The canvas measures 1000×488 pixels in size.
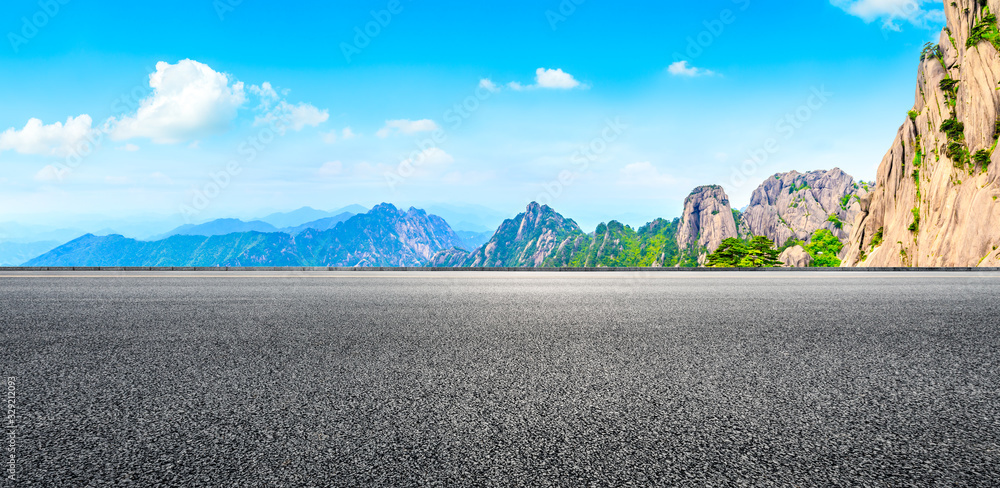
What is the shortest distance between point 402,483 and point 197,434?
4.71ft

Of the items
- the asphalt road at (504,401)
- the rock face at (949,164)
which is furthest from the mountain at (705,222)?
the asphalt road at (504,401)

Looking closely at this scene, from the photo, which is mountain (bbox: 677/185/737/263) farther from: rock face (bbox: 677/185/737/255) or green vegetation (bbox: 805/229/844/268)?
green vegetation (bbox: 805/229/844/268)

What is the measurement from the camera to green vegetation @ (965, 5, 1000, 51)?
140 feet

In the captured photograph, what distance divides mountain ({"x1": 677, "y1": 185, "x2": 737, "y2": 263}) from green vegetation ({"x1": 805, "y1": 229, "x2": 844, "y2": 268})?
26953 millimetres

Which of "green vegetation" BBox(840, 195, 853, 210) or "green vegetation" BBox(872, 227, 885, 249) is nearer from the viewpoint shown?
"green vegetation" BBox(872, 227, 885, 249)

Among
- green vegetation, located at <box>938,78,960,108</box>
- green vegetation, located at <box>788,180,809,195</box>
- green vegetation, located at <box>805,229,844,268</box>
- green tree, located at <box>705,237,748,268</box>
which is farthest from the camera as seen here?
green vegetation, located at <box>788,180,809,195</box>

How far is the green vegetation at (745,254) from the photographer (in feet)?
183

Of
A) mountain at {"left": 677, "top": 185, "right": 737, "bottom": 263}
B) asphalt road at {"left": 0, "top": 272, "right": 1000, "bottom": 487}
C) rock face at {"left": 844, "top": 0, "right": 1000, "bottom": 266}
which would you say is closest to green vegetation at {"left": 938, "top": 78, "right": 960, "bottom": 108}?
rock face at {"left": 844, "top": 0, "right": 1000, "bottom": 266}

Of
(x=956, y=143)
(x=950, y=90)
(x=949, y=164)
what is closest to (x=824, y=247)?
(x=950, y=90)

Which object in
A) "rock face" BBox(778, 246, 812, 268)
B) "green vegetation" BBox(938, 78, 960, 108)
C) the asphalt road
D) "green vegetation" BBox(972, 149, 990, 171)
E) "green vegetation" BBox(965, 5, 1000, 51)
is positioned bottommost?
the asphalt road

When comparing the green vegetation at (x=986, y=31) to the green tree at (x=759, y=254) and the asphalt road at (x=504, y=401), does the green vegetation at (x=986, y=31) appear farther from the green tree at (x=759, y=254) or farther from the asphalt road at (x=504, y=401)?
the asphalt road at (x=504, y=401)

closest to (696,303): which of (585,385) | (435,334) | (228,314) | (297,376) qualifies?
(435,334)

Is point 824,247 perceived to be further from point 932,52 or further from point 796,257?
point 932,52

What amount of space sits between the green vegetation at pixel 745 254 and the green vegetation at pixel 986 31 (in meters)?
25.1
